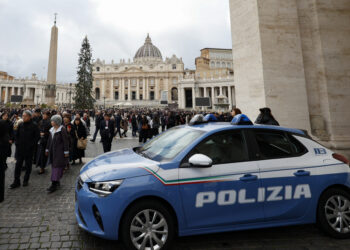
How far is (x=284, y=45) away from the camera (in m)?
6.15

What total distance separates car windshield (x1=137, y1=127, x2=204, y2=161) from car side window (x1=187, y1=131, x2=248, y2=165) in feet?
0.58

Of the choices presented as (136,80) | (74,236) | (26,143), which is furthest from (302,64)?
(136,80)

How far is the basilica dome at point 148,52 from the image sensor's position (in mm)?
101875

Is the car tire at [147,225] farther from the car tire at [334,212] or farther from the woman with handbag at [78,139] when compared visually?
the woman with handbag at [78,139]

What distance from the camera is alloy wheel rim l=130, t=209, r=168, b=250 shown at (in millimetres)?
2287

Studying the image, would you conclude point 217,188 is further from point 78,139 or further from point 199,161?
point 78,139

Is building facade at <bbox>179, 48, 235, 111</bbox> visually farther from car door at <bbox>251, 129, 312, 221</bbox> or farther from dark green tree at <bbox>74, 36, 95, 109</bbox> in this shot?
car door at <bbox>251, 129, 312, 221</bbox>

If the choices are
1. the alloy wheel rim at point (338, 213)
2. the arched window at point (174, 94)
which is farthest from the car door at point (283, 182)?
the arched window at point (174, 94)

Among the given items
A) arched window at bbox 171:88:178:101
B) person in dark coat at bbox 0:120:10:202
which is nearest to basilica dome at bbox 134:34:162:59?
arched window at bbox 171:88:178:101

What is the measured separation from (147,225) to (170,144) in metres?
1.11

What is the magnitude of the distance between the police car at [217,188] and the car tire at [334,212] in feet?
0.04

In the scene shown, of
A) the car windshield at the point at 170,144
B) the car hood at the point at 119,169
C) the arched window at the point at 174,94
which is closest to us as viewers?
the car hood at the point at 119,169

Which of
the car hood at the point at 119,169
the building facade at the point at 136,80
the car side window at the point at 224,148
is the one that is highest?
the building facade at the point at 136,80

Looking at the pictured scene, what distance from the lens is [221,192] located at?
2.40m
